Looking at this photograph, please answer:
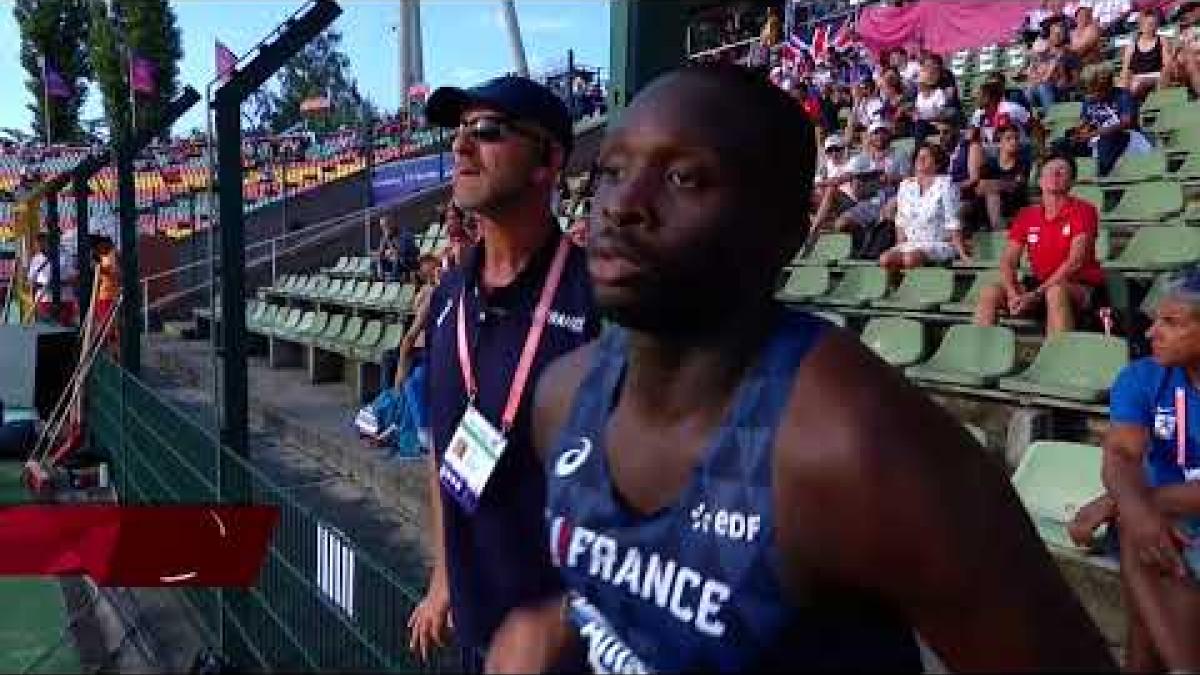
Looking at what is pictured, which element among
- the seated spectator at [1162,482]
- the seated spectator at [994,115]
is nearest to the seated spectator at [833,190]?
the seated spectator at [994,115]

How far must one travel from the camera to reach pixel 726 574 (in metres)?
1.05

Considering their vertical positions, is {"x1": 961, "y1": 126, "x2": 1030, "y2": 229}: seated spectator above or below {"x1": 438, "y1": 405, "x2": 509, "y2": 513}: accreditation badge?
above

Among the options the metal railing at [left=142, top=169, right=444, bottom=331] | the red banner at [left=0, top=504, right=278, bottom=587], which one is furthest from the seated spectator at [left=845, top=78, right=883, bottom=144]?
the red banner at [left=0, top=504, right=278, bottom=587]

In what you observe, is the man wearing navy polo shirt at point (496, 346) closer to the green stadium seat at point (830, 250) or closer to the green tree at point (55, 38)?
the green stadium seat at point (830, 250)

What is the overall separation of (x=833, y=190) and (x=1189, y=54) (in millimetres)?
2586

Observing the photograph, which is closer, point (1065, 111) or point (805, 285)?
point (805, 285)

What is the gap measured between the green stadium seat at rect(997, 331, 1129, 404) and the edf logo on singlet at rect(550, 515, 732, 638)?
4.08 meters

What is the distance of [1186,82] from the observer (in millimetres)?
9016

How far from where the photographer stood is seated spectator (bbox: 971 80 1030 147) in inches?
338

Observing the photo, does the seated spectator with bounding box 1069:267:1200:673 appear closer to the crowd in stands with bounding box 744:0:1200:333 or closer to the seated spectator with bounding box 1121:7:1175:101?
the crowd in stands with bounding box 744:0:1200:333

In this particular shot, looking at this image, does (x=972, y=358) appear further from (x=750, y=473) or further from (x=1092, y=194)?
(x=750, y=473)

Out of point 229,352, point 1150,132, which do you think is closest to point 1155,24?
point 1150,132

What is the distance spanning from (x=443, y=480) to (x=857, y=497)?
1.43 meters

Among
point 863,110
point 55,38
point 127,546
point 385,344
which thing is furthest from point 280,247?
A: point 55,38
